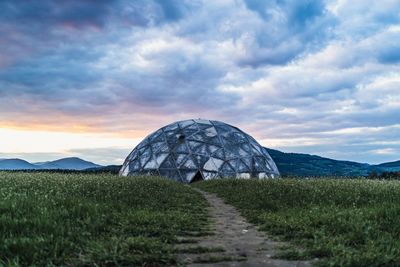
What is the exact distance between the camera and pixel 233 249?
888 cm

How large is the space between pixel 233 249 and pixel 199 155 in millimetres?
40039

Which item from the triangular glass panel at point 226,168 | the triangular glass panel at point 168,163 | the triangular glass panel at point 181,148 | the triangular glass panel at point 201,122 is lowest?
the triangular glass panel at point 226,168

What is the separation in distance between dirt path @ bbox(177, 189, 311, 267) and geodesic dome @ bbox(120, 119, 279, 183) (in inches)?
1376

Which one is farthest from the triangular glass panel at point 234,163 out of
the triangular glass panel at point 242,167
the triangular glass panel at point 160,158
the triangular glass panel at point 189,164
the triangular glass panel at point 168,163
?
the triangular glass panel at point 160,158

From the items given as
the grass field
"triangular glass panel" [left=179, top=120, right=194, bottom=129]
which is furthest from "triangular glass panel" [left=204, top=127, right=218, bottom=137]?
the grass field

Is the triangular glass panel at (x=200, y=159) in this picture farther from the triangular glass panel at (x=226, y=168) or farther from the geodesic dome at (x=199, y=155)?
the triangular glass panel at (x=226, y=168)

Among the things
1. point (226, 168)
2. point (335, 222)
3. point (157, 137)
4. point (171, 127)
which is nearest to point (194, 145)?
point (226, 168)

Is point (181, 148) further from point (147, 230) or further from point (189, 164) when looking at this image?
point (147, 230)

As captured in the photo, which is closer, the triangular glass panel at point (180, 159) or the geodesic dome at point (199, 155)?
the geodesic dome at point (199, 155)

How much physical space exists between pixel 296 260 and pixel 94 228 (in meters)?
4.58

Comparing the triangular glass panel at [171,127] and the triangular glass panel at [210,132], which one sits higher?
the triangular glass panel at [171,127]

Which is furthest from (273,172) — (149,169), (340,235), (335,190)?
(340,235)

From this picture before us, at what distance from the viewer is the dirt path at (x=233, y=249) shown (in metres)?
7.73

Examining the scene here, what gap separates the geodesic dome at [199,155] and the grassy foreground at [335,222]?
27.9m
